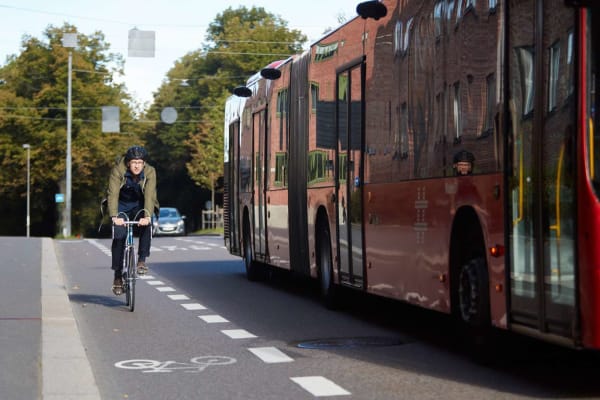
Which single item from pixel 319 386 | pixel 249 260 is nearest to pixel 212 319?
pixel 319 386

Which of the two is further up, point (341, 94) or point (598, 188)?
point (341, 94)

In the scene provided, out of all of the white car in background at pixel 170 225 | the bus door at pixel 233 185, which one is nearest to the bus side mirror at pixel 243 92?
the bus door at pixel 233 185

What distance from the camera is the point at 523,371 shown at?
9641mm

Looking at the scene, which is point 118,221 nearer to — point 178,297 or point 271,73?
point 178,297

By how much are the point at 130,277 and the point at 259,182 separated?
5.06m

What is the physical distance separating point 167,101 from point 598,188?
278 feet

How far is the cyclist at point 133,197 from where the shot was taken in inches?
606

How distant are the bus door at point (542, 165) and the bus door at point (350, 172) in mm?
4678

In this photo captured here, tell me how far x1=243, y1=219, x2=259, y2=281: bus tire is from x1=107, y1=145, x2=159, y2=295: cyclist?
18.6ft

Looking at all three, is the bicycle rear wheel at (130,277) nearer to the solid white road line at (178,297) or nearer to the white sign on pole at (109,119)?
the solid white road line at (178,297)

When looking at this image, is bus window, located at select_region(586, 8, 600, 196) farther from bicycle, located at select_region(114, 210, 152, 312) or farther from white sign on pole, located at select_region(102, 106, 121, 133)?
white sign on pole, located at select_region(102, 106, 121, 133)

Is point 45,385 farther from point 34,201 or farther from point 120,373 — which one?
point 34,201

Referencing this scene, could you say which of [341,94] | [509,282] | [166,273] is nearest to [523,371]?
[509,282]

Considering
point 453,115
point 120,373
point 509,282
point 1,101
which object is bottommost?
point 120,373
